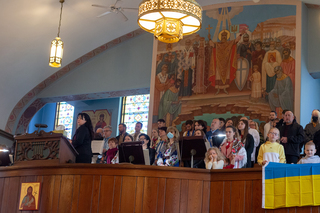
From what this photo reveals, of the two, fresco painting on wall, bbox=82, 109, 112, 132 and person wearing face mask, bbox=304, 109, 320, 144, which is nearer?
person wearing face mask, bbox=304, 109, 320, 144

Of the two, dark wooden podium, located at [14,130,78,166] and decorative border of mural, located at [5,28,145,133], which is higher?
decorative border of mural, located at [5,28,145,133]

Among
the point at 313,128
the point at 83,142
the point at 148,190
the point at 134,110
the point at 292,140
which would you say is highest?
the point at 134,110

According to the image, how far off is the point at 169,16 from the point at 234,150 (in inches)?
94.7

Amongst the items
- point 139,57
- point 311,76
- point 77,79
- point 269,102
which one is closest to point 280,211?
point 269,102

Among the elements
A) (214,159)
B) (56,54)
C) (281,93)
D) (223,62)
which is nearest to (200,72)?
(223,62)

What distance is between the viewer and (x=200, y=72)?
11281 mm

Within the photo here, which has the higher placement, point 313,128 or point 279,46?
point 279,46

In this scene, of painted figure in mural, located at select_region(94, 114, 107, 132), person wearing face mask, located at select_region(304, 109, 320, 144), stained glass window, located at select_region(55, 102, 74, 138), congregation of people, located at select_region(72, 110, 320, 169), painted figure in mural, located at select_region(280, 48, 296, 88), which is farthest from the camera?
stained glass window, located at select_region(55, 102, 74, 138)

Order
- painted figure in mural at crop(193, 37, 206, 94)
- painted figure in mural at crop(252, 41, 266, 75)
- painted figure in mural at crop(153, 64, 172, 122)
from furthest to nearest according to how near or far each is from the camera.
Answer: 1. painted figure in mural at crop(153, 64, 172, 122)
2. painted figure in mural at crop(193, 37, 206, 94)
3. painted figure in mural at crop(252, 41, 266, 75)

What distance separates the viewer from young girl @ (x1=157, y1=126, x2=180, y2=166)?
6723 mm

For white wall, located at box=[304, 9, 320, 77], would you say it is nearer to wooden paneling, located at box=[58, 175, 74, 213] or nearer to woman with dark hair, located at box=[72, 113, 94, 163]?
woman with dark hair, located at box=[72, 113, 94, 163]

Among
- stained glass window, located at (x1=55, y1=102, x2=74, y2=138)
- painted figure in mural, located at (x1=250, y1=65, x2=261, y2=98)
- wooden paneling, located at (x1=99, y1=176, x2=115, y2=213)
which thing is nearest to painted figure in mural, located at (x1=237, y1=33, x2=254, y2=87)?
painted figure in mural, located at (x1=250, y1=65, x2=261, y2=98)

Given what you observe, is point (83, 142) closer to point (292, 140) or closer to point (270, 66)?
point (292, 140)

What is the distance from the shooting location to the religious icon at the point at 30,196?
5996mm
